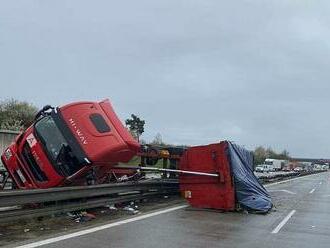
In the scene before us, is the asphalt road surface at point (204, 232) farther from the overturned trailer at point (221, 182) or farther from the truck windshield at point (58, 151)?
the truck windshield at point (58, 151)

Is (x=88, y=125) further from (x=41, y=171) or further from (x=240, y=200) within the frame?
(x=240, y=200)

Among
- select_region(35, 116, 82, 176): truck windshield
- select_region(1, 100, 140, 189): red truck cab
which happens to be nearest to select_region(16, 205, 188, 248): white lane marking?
select_region(1, 100, 140, 189): red truck cab

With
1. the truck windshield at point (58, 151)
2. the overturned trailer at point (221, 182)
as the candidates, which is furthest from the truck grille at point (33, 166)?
the overturned trailer at point (221, 182)

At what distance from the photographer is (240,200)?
17047 mm

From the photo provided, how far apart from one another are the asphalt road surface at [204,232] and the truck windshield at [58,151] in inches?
77.0

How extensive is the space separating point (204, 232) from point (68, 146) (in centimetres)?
414

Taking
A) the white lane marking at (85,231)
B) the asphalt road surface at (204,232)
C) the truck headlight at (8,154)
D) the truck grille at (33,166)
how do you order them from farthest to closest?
1. the truck headlight at (8,154)
2. the truck grille at (33,166)
3. the asphalt road surface at (204,232)
4. the white lane marking at (85,231)

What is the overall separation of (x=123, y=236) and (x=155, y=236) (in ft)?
2.10

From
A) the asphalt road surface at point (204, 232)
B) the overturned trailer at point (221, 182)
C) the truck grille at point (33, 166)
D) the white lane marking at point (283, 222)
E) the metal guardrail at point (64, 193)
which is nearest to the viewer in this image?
the asphalt road surface at point (204, 232)

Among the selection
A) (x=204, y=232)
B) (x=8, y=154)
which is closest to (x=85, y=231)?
(x=204, y=232)

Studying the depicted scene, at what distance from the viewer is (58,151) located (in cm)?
1467

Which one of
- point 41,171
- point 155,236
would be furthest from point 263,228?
point 41,171

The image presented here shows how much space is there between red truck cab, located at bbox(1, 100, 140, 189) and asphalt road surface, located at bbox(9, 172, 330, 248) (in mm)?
1710

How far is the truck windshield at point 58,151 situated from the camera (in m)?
14.6
